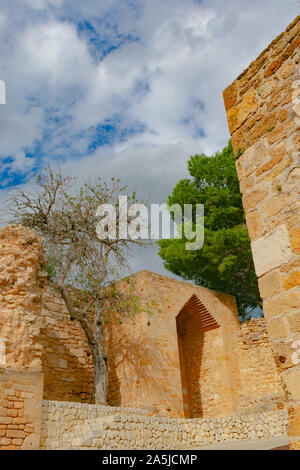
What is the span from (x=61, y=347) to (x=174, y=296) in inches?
135

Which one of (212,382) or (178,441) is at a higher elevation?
(212,382)

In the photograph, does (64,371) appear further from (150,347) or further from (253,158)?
(253,158)

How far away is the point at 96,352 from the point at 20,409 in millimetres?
3618

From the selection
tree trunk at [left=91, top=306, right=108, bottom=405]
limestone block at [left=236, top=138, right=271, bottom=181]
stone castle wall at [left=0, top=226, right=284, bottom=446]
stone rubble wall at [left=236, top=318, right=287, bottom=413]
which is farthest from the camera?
stone rubble wall at [left=236, top=318, right=287, bottom=413]

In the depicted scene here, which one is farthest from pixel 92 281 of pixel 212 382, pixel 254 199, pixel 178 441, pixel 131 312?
pixel 254 199

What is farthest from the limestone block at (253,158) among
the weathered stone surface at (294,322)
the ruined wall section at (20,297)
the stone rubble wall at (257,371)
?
the stone rubble wall at (257,371)

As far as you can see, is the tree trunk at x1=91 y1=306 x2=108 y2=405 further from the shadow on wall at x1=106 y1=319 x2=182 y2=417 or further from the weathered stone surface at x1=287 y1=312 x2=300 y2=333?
the weathered stone surface at x1=287 y1=312 x2=300 y2=333

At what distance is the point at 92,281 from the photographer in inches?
388

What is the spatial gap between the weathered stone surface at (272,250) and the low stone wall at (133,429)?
14.0 ft

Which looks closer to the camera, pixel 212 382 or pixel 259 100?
pixel 259 100

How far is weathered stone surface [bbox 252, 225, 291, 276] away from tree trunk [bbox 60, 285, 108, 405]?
6.60 m

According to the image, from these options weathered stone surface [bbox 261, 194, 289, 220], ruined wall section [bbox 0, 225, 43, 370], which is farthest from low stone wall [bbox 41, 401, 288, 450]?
weathered stone surface [bbox 261, 194, 289, 220]

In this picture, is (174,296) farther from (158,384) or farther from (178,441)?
(178,441)

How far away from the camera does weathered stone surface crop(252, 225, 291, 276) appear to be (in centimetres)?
264
